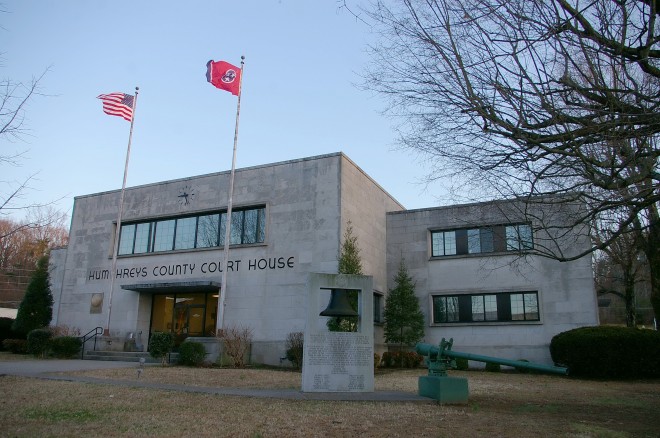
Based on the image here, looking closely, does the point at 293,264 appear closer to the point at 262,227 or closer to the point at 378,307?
the point at 262,227

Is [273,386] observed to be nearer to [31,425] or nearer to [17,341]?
[31,425]

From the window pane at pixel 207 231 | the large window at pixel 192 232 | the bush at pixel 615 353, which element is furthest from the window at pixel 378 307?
the bush at pixel 615 353

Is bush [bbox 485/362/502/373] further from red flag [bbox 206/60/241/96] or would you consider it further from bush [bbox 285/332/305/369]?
red flag [bbox 206/60/241/96]

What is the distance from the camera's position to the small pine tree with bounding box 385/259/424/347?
24.2 metres

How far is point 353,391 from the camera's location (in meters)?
12.7

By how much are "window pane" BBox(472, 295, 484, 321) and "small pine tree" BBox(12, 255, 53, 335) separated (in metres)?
21.3

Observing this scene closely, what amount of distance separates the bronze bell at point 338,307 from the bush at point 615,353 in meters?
10.5

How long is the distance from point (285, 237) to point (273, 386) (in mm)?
10404

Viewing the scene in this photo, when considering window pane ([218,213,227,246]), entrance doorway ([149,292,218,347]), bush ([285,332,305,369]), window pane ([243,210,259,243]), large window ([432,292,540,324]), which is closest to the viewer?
bush ([285,332,305,369])

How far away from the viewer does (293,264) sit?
76.2ft

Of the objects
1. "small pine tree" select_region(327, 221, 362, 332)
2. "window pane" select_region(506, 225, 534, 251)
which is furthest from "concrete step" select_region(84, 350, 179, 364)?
"window pane" select_region(506, 225, 534, 251)

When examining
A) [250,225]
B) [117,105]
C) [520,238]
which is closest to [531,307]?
[250,225]

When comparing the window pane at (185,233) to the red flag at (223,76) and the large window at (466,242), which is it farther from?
the large window at (466,242)

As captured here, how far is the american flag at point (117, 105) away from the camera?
86.7ft
